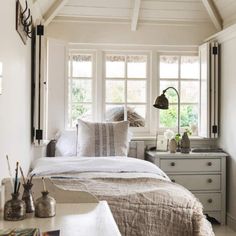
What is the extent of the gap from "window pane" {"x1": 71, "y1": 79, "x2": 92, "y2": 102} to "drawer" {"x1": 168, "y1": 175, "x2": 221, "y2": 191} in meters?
1.31

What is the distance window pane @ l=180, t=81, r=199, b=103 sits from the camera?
4656 mm

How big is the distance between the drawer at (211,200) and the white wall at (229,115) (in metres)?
0.12

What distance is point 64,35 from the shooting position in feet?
14.3

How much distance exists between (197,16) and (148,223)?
2948 mm

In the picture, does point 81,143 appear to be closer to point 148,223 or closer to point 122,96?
point 122,96

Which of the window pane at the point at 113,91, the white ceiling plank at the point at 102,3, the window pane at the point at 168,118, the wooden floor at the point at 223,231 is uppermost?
the white ceiling plank at the point at 102,3

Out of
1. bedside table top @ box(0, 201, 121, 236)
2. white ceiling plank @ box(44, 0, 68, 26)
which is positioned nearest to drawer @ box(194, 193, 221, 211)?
white ceiling plank @ box(44, 0, 68, 26)

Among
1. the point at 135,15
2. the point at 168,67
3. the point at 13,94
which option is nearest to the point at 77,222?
the point at 13,94

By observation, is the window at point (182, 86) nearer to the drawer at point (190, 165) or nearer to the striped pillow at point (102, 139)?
the drawer at point (190, 165)

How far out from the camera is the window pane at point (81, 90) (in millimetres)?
4508

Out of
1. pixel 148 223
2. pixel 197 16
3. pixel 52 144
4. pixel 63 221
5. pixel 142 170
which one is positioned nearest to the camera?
pixel 63 221

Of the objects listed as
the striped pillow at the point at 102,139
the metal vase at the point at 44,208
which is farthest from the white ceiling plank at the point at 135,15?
the metal vase at the point at 44,208

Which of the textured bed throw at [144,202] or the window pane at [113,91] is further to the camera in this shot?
the window pane at [113,91]

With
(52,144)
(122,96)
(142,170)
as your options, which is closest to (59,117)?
(52,144)
